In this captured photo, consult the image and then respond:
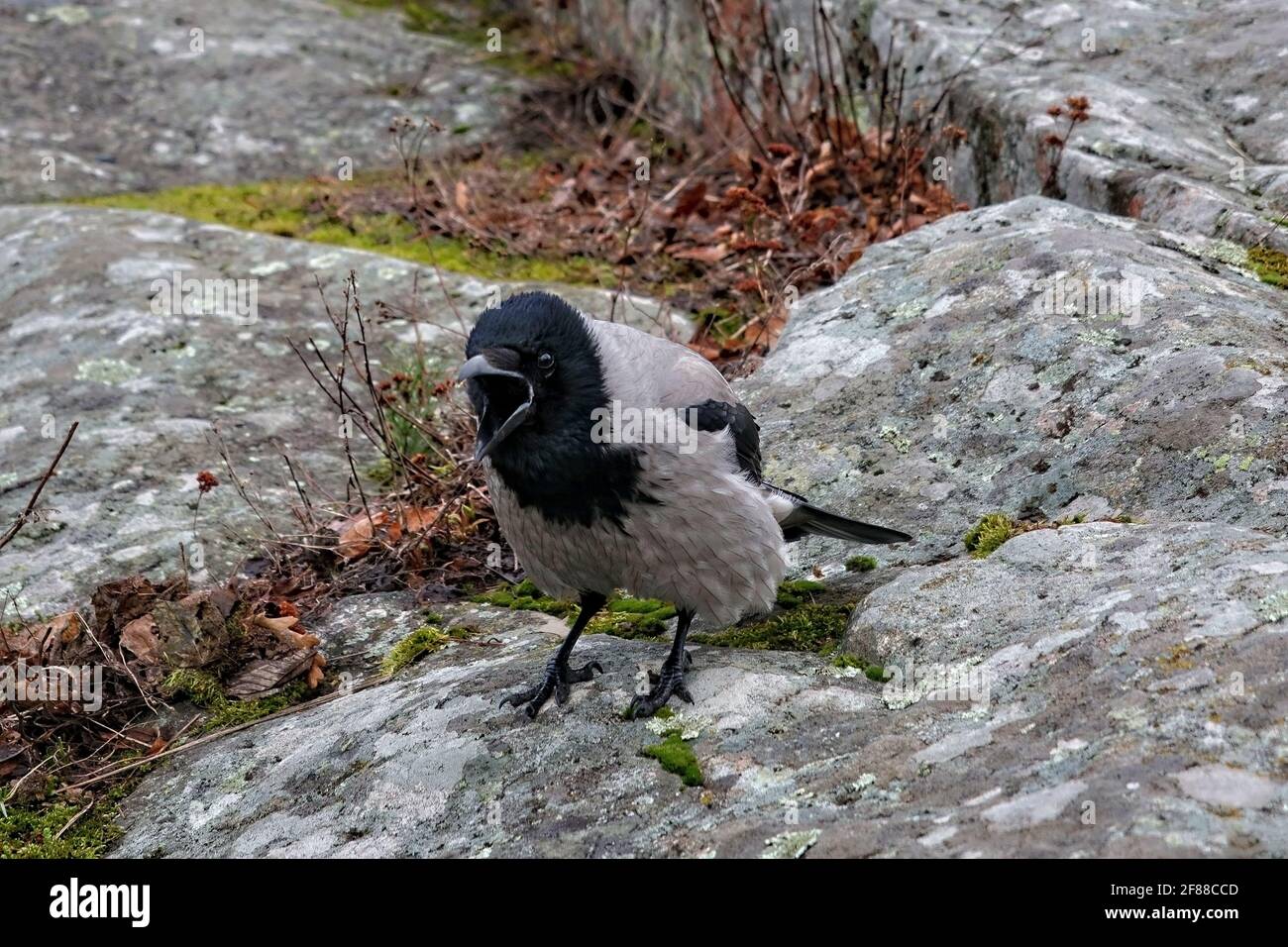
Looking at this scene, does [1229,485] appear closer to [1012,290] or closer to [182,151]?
[1012,290]

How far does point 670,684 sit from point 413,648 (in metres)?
1.25

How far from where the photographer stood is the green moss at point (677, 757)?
300 centimetres

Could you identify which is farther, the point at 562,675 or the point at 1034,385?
the point at 1034,385

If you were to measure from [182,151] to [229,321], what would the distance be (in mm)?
3090

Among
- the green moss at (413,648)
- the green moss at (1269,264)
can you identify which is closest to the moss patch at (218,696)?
the green moss at (413,648)

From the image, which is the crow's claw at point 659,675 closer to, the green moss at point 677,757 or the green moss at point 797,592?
the green moss at point 677,757

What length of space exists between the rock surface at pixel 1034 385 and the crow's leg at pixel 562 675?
941 mm

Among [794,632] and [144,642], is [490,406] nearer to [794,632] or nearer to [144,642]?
[794,632]

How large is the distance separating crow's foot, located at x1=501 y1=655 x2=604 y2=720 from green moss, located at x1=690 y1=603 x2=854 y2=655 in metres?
0.53

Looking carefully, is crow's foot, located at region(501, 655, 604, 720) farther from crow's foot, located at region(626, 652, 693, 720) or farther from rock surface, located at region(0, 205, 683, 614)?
rock surface, located at region(0, 205, 683, 614)

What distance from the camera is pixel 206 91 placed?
31.0 feet

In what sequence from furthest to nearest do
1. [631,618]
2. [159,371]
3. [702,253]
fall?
1. [702,253]
2. [159,371]
3. [631,618]

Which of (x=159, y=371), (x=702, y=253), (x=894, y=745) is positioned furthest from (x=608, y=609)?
(x=702, y=253)
